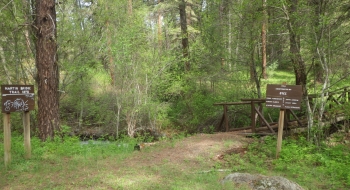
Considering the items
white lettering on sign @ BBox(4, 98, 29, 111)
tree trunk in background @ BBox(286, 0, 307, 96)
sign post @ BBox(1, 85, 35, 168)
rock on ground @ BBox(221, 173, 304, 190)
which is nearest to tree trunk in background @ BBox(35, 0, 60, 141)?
sign post @ BBox(1, 85, 35, 168)

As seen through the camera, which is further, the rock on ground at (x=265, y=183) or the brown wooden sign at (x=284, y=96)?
the brown wooden sign at (x=284, y=96)

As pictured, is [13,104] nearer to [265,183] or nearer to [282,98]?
[265,183]

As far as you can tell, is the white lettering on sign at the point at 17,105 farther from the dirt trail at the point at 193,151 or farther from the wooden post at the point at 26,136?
the dirt trail at the point at 193,151

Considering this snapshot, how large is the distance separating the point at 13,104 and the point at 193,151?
470cm

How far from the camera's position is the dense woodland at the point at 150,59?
25.3ft

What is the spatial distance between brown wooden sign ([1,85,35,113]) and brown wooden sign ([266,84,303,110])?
627 centimetres

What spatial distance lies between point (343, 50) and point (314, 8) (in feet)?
5.09

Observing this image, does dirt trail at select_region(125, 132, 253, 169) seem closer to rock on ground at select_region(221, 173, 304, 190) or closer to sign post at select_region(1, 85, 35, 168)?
rock on ground at select_region(221, 173, 304, 190)

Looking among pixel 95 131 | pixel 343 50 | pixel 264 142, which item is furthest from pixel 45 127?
pixel 343 50

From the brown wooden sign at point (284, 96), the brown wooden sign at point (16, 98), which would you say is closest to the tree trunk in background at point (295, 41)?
the brown wooden sign at point (284, 96)

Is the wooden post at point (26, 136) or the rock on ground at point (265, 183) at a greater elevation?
the wooden post at point (26, 136)

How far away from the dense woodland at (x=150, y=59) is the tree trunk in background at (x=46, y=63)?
3 cm

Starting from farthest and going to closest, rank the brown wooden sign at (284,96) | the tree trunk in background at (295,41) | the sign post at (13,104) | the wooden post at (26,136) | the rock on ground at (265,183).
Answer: the tree trunk in background at (295,41)
the brown wooden sign at (284,96)
the wooden post at (26,136)
the sign post at (13,104)
the rock on ground at (265,183)

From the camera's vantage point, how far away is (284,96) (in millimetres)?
6949
